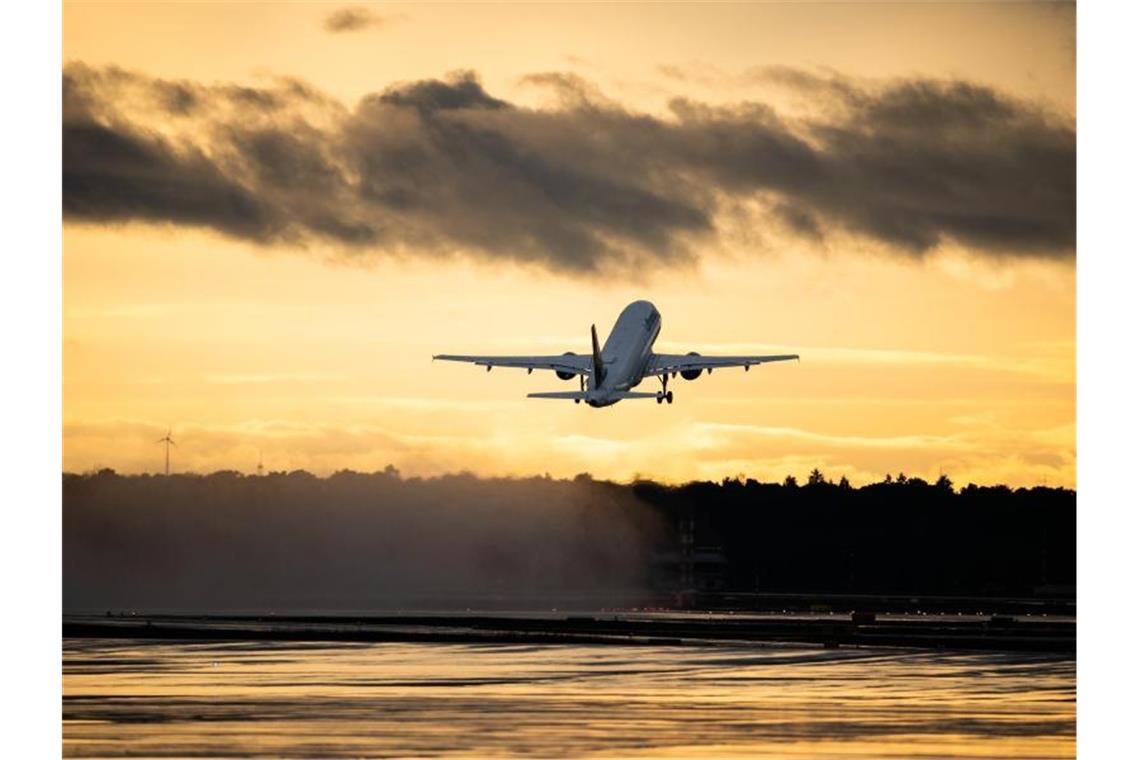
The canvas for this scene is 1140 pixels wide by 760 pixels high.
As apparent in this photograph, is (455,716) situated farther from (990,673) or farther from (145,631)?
(145,631)

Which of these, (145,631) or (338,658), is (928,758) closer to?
(338,658)

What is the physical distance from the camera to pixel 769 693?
456ft

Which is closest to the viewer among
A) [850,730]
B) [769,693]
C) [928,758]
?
[928,758]

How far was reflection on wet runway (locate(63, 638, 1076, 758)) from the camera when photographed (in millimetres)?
116000

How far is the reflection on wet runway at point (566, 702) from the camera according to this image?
116 meters

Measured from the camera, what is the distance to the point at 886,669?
157 meters

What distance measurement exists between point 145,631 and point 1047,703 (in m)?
84.5

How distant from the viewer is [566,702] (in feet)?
438
